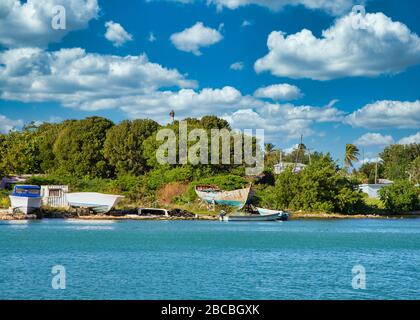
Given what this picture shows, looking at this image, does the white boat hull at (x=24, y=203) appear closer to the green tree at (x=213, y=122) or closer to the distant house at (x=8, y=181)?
the distant house at (x=8, y=181)

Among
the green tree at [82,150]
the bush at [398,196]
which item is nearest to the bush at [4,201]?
the green tree at [82,150]

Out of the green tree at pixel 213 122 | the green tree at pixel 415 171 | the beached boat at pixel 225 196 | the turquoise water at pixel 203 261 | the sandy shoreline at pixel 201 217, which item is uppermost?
the green tree at pixel 213 122

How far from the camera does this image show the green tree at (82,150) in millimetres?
93312

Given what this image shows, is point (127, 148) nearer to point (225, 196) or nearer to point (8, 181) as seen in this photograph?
point (8, 181)

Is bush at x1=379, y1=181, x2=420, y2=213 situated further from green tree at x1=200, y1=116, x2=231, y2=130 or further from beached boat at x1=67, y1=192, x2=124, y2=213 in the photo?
beached boat at x1=67, y1=192, x2=124, y2=213

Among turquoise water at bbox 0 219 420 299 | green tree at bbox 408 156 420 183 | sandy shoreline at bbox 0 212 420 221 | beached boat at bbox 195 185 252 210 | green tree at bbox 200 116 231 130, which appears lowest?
turquoise water at bbox 0 219 420 299

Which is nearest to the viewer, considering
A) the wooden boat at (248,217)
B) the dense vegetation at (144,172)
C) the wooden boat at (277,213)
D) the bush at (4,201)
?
the bush at (4,201)

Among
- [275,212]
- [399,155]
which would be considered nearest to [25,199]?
[275,212]

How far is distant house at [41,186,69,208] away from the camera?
70.8m

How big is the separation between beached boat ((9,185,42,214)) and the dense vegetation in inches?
240

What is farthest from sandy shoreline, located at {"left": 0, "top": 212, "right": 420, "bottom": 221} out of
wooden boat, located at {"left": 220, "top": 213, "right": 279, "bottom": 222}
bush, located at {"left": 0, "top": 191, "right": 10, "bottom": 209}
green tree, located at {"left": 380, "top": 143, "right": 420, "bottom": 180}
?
green tree, located at {"left": 380, "top": 143, "right": 420, "bottom": 180}

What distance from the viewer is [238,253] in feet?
138

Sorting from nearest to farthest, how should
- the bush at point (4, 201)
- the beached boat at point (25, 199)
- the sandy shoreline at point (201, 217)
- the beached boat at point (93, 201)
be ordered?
the beached boat at point (25, 199), the sandy shoreline at point (201, 217), the beached boat at point (93, 201), the bush at point (4, 201)

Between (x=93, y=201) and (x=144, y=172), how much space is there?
25.3 meters
